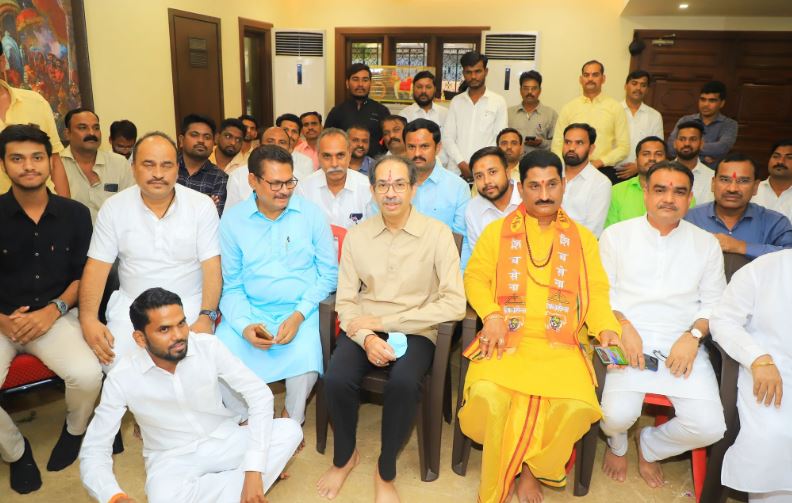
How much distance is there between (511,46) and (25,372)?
6600 mm

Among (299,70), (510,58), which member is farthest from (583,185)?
(299,70)

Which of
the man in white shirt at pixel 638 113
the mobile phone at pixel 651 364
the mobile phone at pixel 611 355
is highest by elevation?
the man in white shirt at pixel 638 113

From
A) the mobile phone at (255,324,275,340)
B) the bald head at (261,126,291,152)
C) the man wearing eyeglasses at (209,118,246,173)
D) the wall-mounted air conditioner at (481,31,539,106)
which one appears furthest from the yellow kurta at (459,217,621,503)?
the wall-mounted air conditioner at (481,31,539,106)

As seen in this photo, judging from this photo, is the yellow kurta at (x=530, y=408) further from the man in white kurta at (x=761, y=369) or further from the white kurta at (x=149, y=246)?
the white kurta at (x=149, y=246)

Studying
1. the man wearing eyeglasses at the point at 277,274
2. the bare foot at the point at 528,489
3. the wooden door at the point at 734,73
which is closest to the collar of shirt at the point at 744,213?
the bare foot at the point at 528,489

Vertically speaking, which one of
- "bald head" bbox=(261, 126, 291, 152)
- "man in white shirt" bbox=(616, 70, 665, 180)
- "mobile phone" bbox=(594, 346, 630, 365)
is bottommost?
"mobile phone" bbox=(594, 346, 630, 365)

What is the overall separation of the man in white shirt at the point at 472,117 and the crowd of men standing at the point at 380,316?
191 centimetres

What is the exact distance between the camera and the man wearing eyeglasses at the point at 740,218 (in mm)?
2859

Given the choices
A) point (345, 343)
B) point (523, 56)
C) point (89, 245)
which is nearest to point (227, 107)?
point (523, 56)

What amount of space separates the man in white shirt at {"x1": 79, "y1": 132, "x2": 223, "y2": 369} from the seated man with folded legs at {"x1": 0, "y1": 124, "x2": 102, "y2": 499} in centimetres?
11

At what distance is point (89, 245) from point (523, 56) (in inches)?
238

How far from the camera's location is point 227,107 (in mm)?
7309

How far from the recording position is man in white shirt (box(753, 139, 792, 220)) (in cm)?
351

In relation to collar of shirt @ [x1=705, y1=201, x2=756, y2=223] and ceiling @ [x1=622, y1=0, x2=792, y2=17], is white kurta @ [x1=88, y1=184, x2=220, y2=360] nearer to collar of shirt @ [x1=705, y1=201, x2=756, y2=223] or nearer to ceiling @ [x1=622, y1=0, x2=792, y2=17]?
collar of shirt @ [x1=705, y1=201, x2=756, y2=223]
